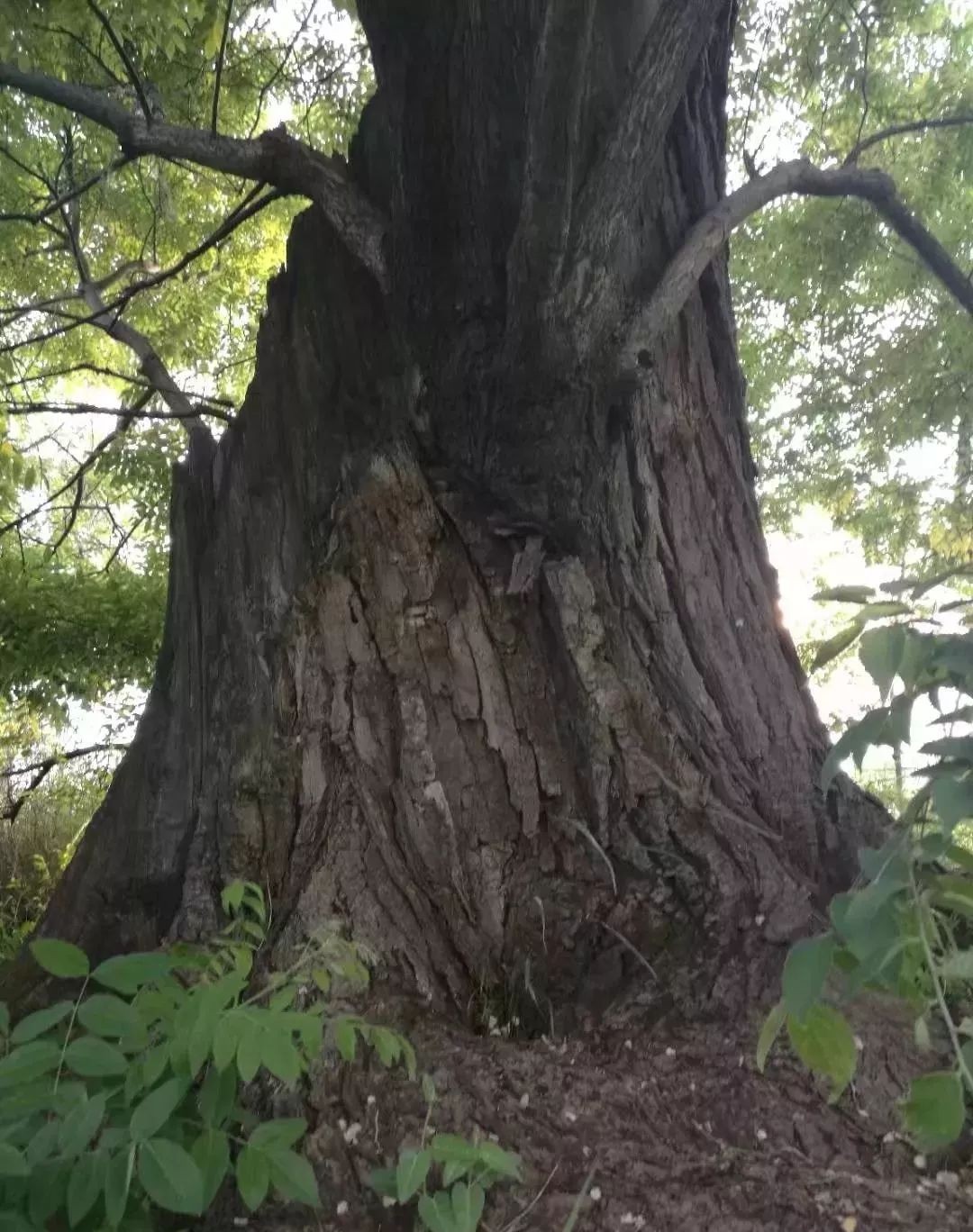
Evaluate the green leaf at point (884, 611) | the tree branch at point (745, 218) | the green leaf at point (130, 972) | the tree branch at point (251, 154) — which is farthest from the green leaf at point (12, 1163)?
the tree branch at point (251, 154)

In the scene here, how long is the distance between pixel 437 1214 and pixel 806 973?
56 cm

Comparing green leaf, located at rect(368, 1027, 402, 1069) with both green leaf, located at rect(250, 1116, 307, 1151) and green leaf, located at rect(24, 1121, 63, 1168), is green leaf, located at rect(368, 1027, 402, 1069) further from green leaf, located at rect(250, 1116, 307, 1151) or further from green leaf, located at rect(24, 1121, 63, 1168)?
green leaf, located at rect(24, 1121, 63, 1168)

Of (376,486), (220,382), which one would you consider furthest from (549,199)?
(220,382)

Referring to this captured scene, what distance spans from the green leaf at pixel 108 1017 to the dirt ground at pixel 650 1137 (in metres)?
0.39

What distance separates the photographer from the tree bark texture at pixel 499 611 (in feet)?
5.64

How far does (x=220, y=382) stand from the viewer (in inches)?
234

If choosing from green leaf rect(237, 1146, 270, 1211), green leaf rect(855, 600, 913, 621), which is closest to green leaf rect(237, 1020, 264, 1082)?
green leaf rect(237, 1146, 270, 1211)

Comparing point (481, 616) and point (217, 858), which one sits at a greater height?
point (481, 616)

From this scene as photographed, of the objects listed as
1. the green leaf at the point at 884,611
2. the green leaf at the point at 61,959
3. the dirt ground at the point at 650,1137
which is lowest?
the dirt ground at the point at 650,1137

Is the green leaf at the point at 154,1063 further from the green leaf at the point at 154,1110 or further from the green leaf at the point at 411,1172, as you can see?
the green leaf at the point at 411,1172

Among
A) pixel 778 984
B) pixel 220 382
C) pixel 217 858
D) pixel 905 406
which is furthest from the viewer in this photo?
pixel 220 382

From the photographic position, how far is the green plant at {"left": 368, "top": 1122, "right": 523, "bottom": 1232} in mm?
1104

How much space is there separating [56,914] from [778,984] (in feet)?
4.64

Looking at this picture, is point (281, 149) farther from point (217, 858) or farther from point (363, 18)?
point (217, 858)
